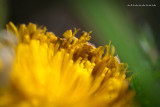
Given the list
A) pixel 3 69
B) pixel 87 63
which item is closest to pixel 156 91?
pixel 3 69

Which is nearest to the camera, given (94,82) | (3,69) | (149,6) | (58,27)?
(3,69)

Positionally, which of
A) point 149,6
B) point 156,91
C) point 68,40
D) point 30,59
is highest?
point 149,6

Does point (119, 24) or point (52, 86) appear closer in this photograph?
point (119, 24)

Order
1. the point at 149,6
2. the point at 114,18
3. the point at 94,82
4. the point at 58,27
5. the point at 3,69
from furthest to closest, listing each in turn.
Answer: the point at 58,27
the point at 149,6
the point at 94,82
the point at 3,69
the point at 114,18

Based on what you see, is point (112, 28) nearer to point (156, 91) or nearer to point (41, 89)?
point (156, 91)

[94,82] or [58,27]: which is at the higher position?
[58,27]

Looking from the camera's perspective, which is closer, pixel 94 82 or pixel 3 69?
pixel 3 69

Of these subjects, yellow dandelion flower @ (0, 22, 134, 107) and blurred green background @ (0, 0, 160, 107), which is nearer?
blurred green background @ (0, 0, 160, 107)

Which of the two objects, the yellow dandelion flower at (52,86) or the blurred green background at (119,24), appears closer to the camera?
the blurred green background at (119,24)
